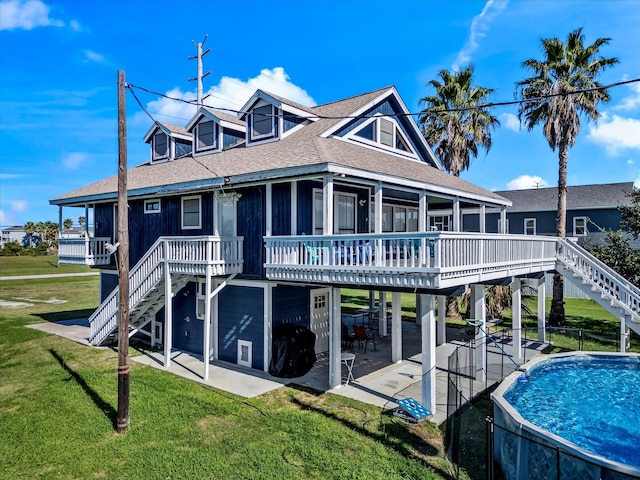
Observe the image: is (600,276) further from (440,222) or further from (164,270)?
(164,270)

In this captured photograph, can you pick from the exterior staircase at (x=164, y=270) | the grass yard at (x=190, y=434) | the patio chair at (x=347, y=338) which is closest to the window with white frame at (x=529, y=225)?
the patio chair at (x=347, y=338)

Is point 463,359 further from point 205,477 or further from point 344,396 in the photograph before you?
point 205,477

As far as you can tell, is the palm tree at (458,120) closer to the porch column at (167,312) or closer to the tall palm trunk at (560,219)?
the tall palm trunk at (560,219)

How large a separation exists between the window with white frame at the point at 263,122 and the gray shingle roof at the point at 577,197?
25.8 meters

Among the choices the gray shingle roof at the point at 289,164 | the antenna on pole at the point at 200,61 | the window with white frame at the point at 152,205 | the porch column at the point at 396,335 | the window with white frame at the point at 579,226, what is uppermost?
the antenna on pole at the point at 200,61

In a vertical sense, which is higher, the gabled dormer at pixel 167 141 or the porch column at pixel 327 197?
the gabled dormer at pixel 167 141

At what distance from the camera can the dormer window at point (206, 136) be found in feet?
55.8

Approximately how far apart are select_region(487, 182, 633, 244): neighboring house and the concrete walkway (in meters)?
19.8

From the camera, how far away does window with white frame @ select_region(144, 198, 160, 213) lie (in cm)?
1627

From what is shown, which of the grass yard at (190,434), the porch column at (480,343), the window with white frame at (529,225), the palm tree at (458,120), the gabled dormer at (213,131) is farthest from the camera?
the window with white frame at (529,225)

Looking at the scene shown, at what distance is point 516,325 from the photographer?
46.4ft

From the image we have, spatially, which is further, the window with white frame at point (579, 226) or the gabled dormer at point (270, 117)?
the window with white frame at point (579, 226)

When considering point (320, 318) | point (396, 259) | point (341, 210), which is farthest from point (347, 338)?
point (396, 259)

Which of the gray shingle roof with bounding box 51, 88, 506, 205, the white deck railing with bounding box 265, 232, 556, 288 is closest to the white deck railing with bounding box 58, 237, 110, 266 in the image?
the gray shingle roof with bounding box 51, 88, 506, 205
